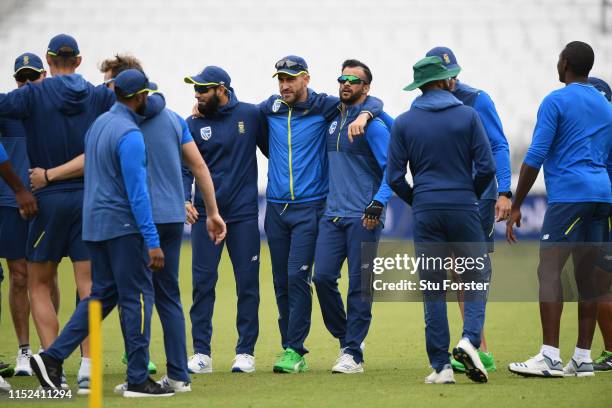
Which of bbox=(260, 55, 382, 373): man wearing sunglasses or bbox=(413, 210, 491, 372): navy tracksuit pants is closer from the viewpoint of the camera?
bbox=(413, 210, 491, 372): navy tracksuit pants

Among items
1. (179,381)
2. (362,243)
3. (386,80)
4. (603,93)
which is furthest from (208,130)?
(386,80)

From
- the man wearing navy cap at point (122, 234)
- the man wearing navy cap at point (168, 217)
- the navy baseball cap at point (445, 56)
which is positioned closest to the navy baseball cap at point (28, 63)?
the man wearing navy cap at point (168, 217)

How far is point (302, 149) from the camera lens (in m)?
9.24

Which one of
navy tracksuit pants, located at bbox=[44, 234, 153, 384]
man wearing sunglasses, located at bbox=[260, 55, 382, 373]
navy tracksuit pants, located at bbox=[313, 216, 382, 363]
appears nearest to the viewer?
navy tracksuit pants, located at bbox=[44, 234, 153, 384]

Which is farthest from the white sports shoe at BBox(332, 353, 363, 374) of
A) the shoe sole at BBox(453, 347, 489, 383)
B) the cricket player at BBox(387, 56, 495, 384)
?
the shoe sole at BBox(453, 347, 489, 383)

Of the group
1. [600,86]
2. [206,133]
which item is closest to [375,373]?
[206,133]

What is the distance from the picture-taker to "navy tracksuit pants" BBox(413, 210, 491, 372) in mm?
7688

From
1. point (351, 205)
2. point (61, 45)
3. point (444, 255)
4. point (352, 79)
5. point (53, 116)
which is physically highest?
point (61, 45)

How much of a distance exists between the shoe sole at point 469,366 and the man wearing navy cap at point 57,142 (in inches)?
102

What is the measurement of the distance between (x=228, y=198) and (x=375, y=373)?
187cm

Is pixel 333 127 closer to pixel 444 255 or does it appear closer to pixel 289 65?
pixel 289 65

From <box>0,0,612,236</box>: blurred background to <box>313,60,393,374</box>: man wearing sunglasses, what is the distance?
20.3m

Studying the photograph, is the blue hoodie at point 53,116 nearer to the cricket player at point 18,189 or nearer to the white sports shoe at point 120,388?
the cricket player at point 18,189

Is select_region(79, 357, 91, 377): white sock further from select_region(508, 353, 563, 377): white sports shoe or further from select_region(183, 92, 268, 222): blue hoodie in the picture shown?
select_region(508, 353, 563, 377): white sports shoe
